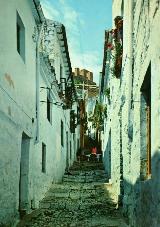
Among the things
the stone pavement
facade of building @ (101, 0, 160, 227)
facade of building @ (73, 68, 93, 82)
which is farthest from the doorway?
facade of building @ (73, 68, 93, 82)

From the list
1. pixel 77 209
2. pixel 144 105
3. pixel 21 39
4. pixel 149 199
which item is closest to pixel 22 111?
pixel 21 39

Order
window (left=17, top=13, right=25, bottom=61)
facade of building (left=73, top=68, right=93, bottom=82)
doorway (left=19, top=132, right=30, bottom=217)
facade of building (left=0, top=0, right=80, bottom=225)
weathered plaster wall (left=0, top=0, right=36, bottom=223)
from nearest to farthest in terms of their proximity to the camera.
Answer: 1. weathered plaster wall (left=0, top=0, right=36, bottom=223)
2. facade of building (left=0, top=0, right=80, bottom=225)
3. window (left=17, top=13, right=25, bottom=61)
4. doorway (left=19, top=132, right=30, bottom=217)
5. facade of building (left=73, top=68, right=93, bottom=82)

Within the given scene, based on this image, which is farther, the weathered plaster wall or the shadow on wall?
the weathered plaster wall

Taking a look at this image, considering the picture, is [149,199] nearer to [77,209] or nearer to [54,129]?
[77,209]

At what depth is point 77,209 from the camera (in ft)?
37.3

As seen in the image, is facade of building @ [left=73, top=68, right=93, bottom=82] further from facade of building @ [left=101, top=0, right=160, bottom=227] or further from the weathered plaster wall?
facade of building @ [left=101, top=0, right=160, bottom=227]

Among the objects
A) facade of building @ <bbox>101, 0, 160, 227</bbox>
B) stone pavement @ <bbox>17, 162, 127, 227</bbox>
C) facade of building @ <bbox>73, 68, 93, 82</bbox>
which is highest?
facade of building @ <bbox>73, 68, 93, 82</bbox>

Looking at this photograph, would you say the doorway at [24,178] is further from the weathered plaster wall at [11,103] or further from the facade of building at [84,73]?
the facade of building at [84,73]

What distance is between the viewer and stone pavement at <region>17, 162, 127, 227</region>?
30.2 feet

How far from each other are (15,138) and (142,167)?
292 centimetres

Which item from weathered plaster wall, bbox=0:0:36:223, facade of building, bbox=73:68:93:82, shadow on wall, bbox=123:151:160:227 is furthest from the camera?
facade of building, bbox=73:68:93:82

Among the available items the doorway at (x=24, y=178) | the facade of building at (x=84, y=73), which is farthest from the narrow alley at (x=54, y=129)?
the facade of building at (x=84, y=73)

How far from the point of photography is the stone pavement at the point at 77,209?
9219mm

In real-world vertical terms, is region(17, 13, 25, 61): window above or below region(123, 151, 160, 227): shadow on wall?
above
